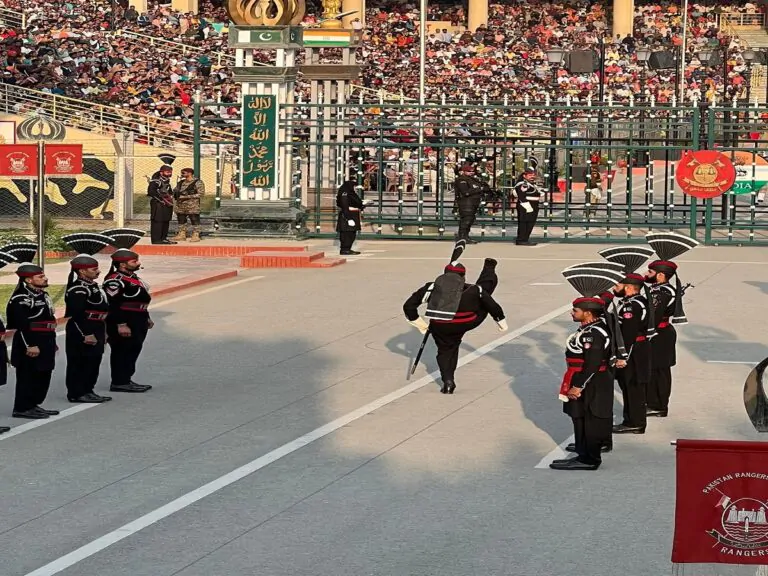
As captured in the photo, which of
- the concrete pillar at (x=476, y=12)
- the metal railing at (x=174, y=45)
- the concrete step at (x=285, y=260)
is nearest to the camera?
the concrete step at (x=285, y=260)

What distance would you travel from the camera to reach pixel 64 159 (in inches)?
945

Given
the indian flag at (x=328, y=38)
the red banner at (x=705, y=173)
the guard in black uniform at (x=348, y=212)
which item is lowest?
the guard in black uniform at (x=348, y=212)

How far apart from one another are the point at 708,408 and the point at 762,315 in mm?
6753

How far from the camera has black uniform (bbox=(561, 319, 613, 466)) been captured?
41.2ft

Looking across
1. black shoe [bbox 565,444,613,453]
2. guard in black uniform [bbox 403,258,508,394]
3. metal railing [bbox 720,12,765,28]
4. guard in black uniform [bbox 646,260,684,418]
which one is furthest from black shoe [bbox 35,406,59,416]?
metal railing [bbox 720,12,765,28]

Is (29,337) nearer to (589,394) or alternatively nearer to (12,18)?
(589,394)

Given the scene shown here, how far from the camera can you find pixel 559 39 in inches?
2549

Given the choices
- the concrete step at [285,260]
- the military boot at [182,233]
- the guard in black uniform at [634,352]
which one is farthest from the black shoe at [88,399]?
the military boot at [182,233]

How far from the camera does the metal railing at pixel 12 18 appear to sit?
54150 mm

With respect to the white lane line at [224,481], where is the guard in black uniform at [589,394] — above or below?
above

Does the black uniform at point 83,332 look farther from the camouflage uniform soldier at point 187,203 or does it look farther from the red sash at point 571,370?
the camouflage uniform soldier at point 187,203

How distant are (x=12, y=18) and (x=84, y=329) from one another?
1692 inches

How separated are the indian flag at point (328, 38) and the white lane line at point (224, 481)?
20.6 m

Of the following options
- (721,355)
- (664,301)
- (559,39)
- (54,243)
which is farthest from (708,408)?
(559,39)
